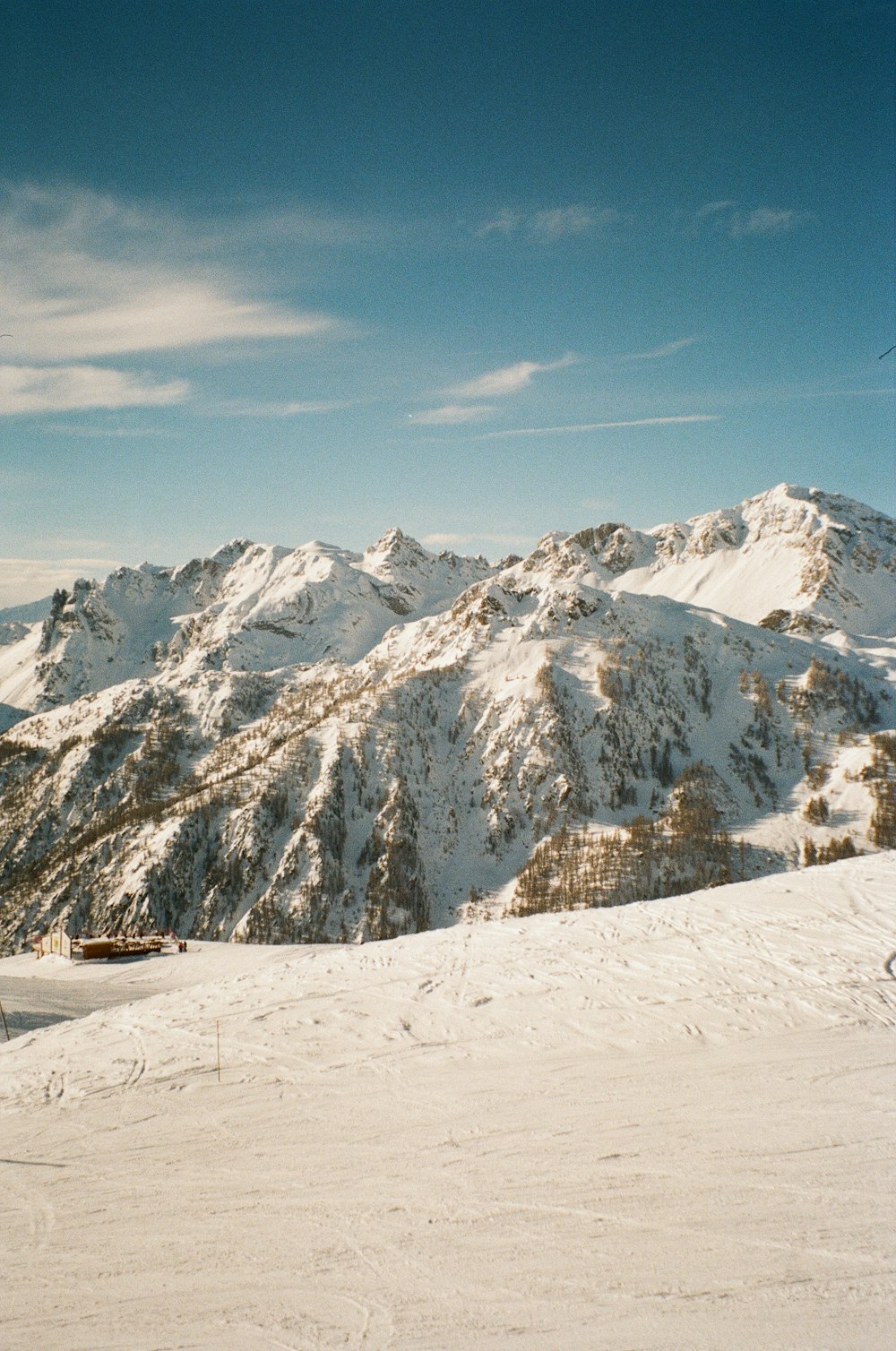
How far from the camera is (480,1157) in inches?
457

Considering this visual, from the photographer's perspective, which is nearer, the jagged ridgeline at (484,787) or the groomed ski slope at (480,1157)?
the groomed ski slope at (480,1157)

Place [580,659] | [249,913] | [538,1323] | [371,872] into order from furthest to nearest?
[580,659] < [371,872] < [249,913] < [538,1323]

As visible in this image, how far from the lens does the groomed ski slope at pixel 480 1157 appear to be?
855 centimetres

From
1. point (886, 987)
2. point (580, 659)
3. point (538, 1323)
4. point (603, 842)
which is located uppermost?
point (580, 659)

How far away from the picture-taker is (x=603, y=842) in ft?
327

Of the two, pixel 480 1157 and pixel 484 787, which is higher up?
pixel 484 787

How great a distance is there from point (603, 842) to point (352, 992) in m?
85.5

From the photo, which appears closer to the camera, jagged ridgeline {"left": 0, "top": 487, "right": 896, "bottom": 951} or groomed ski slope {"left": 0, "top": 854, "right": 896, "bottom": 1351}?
groomed ski slope {"left": 0, "top": 854, "right": 896, "bottom": 1351}

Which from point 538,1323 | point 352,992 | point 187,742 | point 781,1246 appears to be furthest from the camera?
point 187,742

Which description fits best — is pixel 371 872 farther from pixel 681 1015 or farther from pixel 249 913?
pixel 681 1015

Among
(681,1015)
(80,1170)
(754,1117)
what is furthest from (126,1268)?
(681,1015)

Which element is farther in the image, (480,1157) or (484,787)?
(484,787)

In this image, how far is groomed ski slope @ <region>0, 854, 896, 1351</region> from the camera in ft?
28.0

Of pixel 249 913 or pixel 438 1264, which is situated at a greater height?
pixel 438 1264
